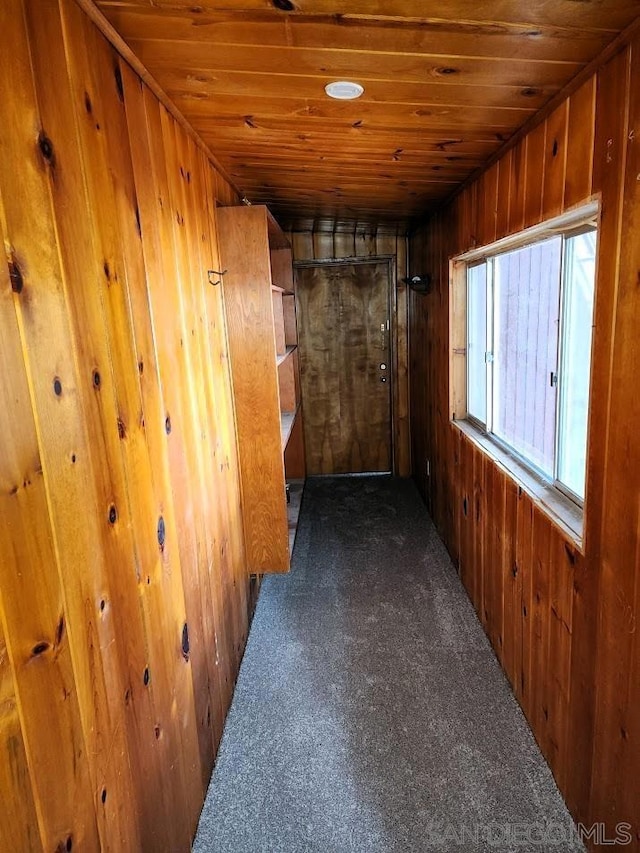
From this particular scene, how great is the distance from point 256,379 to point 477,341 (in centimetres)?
127

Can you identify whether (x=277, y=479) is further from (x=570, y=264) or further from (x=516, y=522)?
(x=570, y=264)

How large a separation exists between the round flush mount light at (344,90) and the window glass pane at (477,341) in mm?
1436

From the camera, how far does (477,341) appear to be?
2861 mm

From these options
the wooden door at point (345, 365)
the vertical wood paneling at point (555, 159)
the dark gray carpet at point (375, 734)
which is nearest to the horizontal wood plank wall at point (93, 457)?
the dark gray carpet at point (375, 734)

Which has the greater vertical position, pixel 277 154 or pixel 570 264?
pixel 277 154


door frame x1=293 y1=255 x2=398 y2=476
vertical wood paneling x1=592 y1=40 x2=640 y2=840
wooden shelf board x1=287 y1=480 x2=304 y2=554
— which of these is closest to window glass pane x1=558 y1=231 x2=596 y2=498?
vertical wood paneling x1=592 y1=40 x2=640 y2=840

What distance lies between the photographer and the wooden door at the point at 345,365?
177 inches

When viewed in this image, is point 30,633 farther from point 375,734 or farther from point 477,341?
point 477,341

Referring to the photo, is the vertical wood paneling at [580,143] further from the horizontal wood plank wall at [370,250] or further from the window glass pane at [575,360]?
the horizontal wood plank wall at [370,250]

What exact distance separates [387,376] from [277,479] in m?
2.43

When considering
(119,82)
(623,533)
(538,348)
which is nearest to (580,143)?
(538,348)

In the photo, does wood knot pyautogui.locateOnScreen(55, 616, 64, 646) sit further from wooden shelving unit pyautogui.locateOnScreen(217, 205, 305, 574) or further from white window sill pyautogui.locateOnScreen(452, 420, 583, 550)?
wooden shelving unit pyautogui.locateOnScreen(217, 205, 305, 574)

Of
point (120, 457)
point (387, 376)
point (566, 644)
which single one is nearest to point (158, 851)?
point (120, 457)

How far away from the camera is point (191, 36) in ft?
3.59
